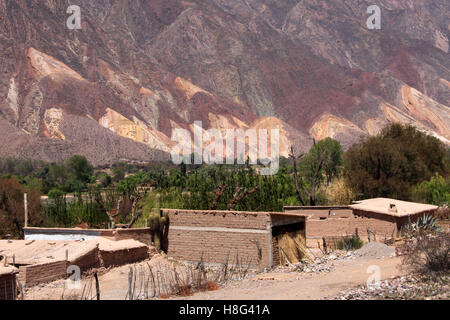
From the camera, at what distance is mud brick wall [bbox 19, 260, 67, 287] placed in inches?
629

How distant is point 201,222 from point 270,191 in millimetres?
13323

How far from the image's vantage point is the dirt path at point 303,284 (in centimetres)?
1317

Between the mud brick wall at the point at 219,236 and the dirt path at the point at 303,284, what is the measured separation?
6.35ft

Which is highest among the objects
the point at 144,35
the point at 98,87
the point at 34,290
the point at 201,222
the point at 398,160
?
the point at 144,35

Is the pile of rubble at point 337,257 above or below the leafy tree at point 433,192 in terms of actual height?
below

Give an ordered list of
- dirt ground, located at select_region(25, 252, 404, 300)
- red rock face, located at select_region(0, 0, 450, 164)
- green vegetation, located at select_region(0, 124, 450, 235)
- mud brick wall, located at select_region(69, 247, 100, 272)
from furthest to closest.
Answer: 1. red rock face, located at select_region(0, 0, 450, 164)
2. green vegetation, located at select_region(0, 124, 450, 235)
3. mud brick wall, located at select_region(69, 247, 100, 272)
4. dirt ground, located at select_region(25, 252, 404, 300)

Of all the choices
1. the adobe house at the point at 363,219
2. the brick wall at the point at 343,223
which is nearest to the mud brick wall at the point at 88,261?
the adobe house at the point at 363,219

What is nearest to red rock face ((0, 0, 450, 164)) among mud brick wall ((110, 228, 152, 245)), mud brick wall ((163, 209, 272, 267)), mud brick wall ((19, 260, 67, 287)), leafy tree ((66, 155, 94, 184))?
leafy tree ((66, 155, 94, 184))

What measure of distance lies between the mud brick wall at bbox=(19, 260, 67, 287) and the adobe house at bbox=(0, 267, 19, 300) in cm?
133

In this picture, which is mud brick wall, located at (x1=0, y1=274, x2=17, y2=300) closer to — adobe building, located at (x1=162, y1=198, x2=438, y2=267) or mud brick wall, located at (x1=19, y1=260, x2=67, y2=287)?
mud brick wall, located at (x1=19, y1=260, x2=67, y2=287)

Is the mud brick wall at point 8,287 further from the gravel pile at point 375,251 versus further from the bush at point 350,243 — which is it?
the bush at point 350,243

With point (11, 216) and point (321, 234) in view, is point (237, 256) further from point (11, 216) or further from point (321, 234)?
point (11, 216)

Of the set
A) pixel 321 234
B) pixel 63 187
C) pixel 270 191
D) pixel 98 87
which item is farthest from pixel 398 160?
pixel 98 87

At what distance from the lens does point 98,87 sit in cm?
9694
